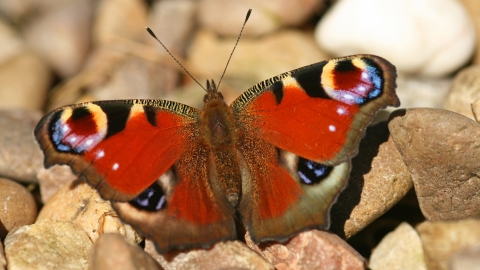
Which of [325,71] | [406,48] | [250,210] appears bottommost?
[250,210]

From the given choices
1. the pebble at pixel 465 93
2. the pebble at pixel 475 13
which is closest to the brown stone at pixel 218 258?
the pebble at pixel 465 93

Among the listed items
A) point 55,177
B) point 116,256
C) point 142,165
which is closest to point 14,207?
point 55,177

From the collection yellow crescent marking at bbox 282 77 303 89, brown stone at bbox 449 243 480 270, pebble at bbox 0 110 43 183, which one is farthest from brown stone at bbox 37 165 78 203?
brown stone at bbox 449 243 480 270

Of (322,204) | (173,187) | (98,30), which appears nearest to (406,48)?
(322,204)

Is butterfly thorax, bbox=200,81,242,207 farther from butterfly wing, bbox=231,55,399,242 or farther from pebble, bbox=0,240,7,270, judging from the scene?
pebble, bbox=0,240,7,270

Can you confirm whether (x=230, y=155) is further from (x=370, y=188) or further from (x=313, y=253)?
(x=370, y=188)

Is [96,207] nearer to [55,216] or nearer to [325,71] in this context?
[55,216]
